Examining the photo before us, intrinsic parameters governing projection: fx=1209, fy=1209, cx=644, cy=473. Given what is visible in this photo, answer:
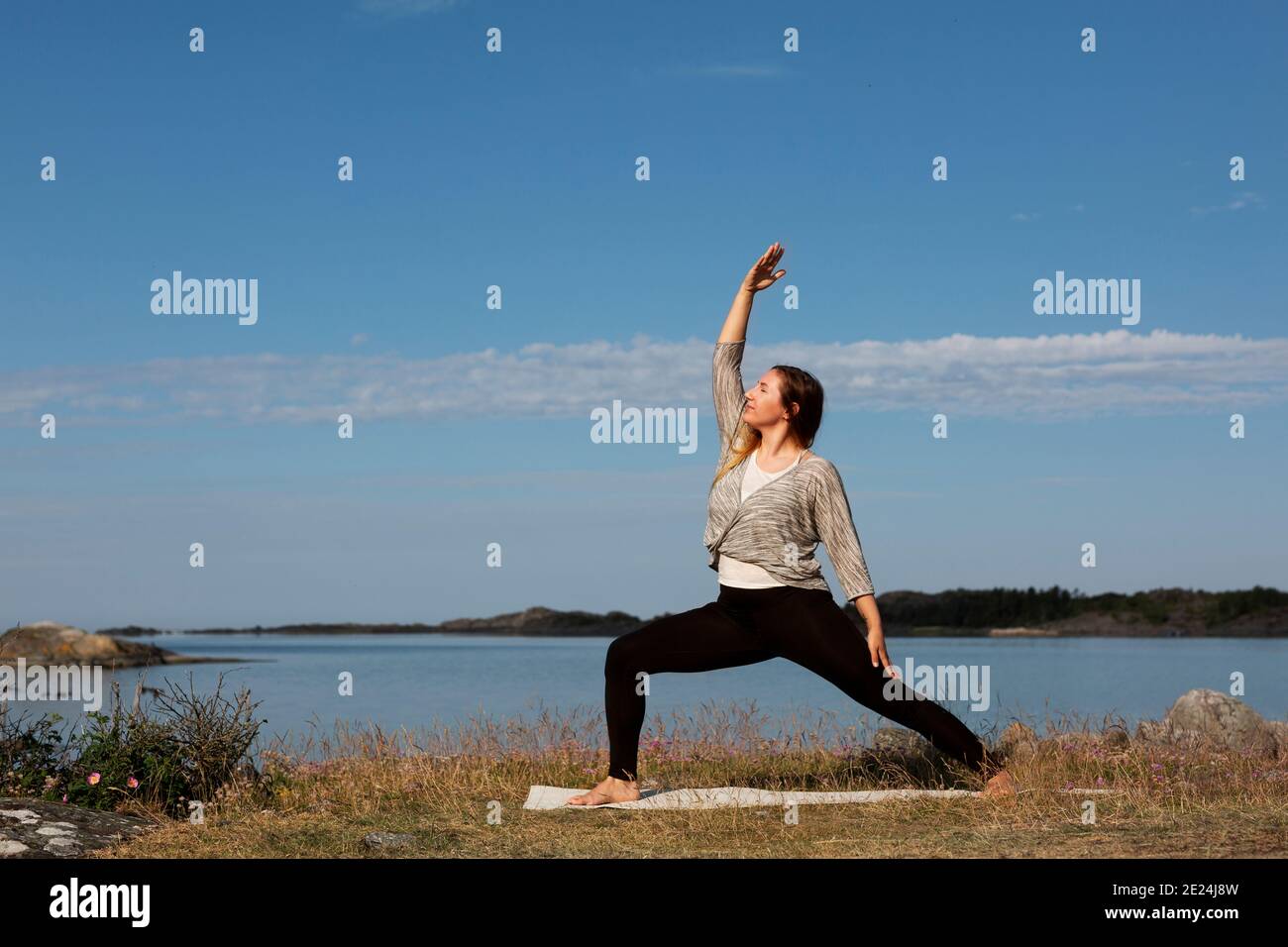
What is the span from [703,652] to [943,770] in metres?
2.56

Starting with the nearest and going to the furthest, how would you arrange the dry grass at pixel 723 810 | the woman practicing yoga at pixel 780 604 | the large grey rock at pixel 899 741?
1. the dry grass at pixel 723 810
2. the woman practicing yoga at pixel 780 604
3. the large grey rock at pixel 899 741

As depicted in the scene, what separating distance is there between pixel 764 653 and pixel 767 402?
1.50 meters

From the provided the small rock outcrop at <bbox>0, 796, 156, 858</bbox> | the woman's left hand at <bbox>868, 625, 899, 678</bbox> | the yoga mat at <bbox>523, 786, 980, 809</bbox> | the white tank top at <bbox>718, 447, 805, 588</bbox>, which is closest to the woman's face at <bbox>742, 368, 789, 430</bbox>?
the white tank top at <bbox>718, 447, 805, 588</bbox>

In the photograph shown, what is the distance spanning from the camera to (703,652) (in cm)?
711

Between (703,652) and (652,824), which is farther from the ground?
(703,652)

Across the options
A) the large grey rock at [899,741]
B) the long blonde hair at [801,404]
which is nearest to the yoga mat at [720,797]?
the large grey rock at [899,741]

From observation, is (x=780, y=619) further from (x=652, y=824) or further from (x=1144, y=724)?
(x=1144, y=724)

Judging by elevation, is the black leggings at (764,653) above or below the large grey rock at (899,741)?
above

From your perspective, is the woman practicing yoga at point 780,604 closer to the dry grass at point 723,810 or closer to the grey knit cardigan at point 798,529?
the grey knit cardigan at point 798,529

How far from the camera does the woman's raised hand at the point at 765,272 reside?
7.54m

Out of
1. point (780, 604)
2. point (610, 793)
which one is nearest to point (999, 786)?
point (780, 604)

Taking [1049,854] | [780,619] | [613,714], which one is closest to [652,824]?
[613,714]

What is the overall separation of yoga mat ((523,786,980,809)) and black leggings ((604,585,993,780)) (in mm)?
241

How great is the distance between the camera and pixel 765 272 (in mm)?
7621
